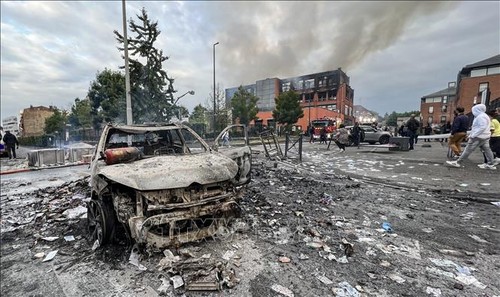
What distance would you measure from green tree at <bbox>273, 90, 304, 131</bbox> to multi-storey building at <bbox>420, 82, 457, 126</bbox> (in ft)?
130

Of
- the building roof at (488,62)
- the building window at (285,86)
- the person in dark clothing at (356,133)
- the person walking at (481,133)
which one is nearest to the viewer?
the person walking at (481,133)

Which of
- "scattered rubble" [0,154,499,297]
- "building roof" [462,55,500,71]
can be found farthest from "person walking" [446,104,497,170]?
"building roof" [462,55,500,71]

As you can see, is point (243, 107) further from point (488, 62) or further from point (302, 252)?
point (302, 252)

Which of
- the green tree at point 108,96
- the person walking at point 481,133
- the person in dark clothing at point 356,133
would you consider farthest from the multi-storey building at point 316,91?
the person walking at point 481,133

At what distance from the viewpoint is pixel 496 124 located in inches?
297

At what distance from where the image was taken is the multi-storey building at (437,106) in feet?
199

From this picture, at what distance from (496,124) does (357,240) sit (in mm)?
7571

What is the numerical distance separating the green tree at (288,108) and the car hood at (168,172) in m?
35.8

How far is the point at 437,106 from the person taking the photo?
206ft

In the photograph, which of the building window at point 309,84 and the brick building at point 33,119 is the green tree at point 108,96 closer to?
the building window at point 309,84

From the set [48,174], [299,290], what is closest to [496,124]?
[299,290]

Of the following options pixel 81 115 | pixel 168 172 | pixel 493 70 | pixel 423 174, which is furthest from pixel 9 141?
pixel 493 70

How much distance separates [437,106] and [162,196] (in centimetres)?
7753

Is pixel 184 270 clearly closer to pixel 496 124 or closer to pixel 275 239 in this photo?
pixel 275 239
